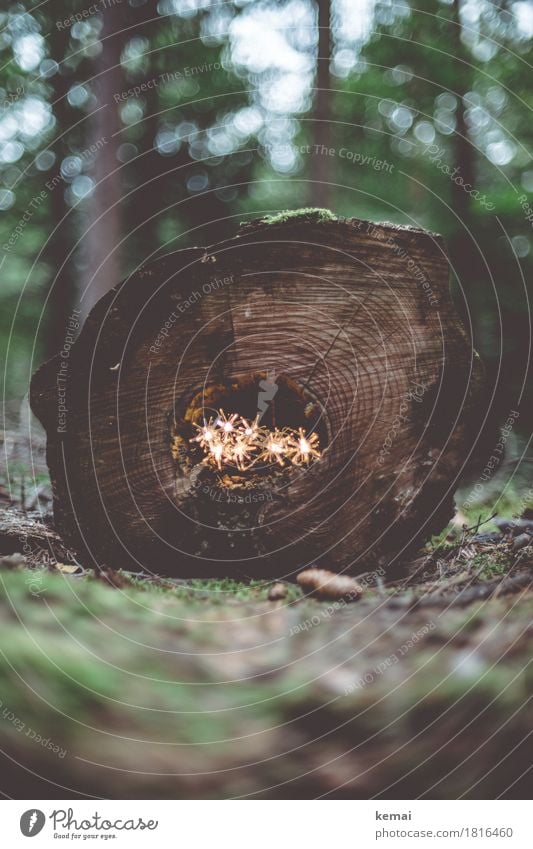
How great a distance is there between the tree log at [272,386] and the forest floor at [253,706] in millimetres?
636

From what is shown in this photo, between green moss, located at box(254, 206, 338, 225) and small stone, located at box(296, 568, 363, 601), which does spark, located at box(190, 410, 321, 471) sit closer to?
small stone, located at box(296, 568, 363, 601)

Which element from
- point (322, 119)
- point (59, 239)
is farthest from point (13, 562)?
point (59, 239)

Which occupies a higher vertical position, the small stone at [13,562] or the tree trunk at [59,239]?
the tree trunk at [59,239]

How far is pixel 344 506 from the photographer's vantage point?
181 cm

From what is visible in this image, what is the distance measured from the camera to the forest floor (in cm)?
82

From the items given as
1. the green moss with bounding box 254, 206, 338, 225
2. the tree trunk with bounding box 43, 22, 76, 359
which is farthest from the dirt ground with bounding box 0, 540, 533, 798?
the tree trunk with bounding box 43, 22, 76, 359

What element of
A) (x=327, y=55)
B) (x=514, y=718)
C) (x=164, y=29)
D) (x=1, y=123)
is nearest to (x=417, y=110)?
(x=327, y=55)

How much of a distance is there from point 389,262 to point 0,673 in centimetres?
161

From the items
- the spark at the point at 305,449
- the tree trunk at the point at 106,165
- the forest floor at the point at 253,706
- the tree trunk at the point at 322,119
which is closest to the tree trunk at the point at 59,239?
the tree trunk at the point at 106,165

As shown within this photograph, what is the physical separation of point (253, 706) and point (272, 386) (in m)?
1.20

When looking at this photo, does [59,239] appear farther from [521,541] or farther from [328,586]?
[521,541]

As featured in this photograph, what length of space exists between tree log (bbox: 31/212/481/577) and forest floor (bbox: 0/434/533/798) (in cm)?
64

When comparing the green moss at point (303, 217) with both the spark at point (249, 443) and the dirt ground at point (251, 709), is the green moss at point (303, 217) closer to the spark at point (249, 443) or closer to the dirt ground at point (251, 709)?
the spark at point (249, 443)

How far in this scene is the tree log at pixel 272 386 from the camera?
1.72 m
